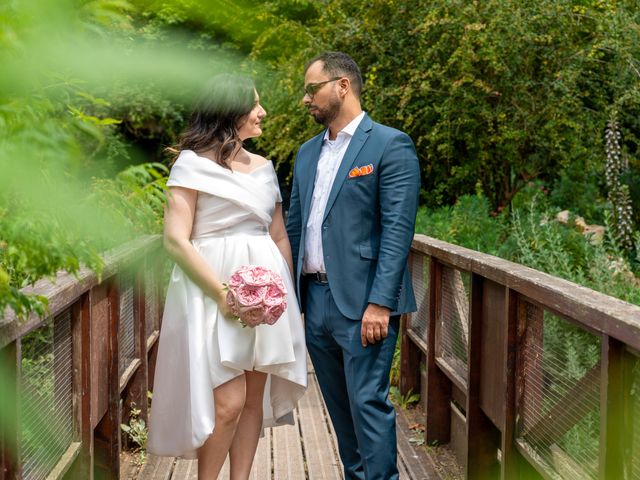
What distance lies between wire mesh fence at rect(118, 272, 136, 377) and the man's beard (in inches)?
62.7

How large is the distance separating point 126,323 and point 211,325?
63.3 inches

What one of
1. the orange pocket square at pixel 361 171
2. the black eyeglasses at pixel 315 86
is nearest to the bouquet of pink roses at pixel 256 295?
the orange pocket square at pixel 361 171

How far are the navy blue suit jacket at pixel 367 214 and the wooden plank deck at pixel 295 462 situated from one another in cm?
151

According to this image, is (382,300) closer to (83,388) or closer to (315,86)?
(315,86)

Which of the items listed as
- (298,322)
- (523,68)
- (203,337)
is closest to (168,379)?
(203,337)

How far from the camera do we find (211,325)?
12.3 ft

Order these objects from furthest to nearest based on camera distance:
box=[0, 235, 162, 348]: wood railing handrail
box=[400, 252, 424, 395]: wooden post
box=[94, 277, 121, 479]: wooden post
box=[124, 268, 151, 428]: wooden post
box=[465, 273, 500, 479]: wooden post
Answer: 1. box=[400, 252, 424, 395]: wooden post
2. box=[124, 268, 151, 428]: wooden post
3. box=[94, 277, 121, 479]: wooden post
4. box=[465, 273, 500, 479]: wooden post
5. box=[0, 235, 162, 348]: wood railing handrail

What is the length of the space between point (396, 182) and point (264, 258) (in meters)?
0.64

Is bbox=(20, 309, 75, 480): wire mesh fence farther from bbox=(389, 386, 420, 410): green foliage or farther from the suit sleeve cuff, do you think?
bbox=(389, 386, 420, 410): green foliage

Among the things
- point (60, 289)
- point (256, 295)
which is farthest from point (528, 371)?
point (60, 289)

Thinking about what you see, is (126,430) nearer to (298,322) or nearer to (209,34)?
(298,322)

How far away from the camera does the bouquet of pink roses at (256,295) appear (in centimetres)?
353

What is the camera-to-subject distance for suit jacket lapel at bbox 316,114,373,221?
385 centimetres

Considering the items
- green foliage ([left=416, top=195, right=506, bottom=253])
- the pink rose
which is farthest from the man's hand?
green foliage ([left=416, top=195, right=506, bottom=253])
